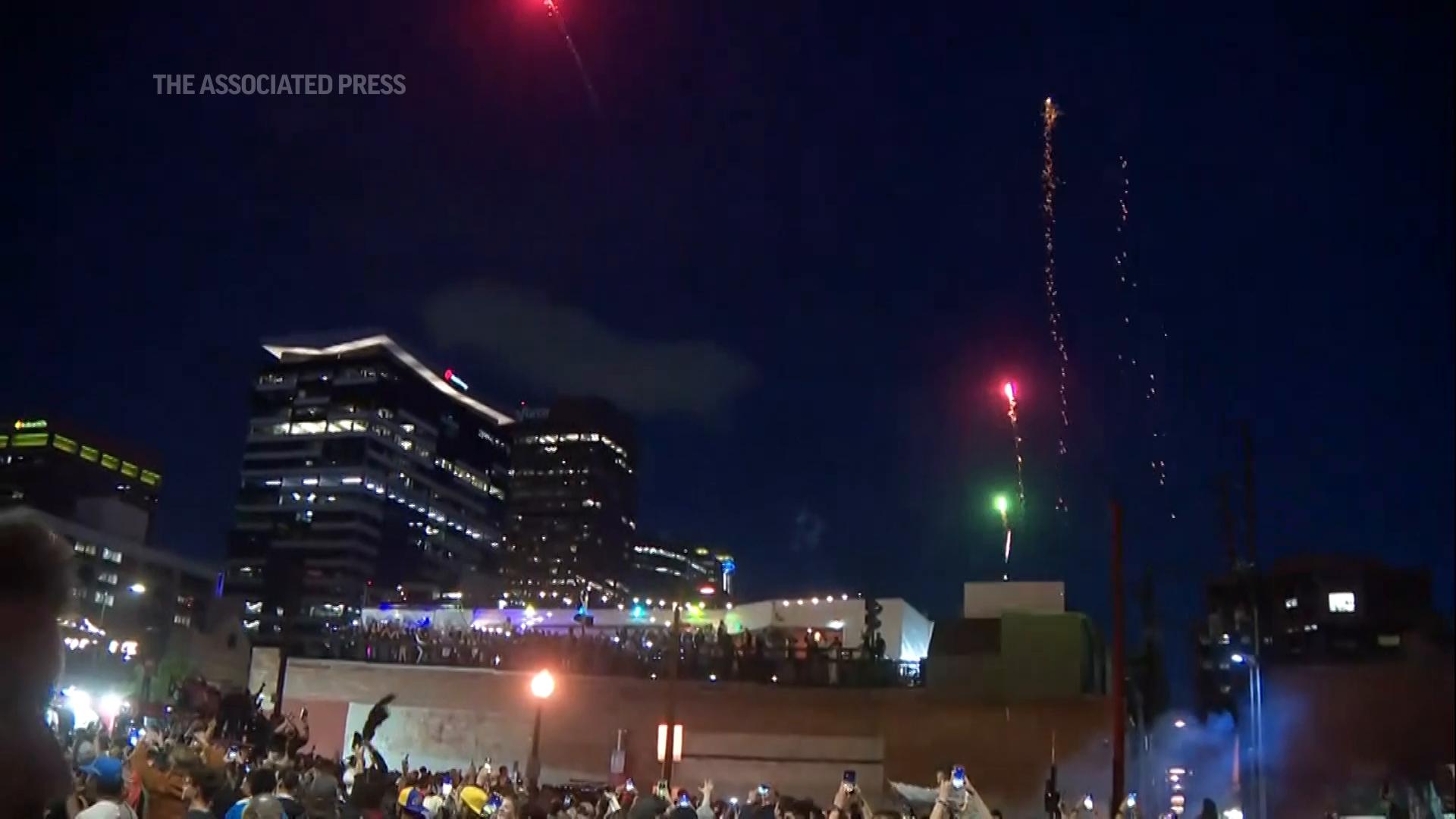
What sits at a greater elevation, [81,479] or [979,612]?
[81,479]

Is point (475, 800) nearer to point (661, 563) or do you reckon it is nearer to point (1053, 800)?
point (1053, 800)

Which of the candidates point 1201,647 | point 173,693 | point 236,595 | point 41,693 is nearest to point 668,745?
point 173,693

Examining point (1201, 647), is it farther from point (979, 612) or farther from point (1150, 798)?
point (979, 612)

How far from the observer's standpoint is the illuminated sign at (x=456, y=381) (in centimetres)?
14638

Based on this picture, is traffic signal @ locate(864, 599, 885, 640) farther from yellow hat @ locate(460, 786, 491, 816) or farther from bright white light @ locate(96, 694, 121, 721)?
yellow hat @ locate(460, 786, 491, 816)

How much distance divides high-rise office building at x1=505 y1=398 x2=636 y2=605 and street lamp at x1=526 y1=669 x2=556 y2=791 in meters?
143

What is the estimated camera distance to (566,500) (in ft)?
561

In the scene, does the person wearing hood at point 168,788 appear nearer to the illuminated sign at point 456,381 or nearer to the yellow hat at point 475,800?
the yellow hat at point 475,800

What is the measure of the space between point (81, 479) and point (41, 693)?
5673 centimetres

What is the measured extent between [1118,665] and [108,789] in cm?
1826

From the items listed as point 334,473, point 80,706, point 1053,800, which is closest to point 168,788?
point 80,706

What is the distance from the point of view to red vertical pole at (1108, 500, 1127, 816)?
2072 cm

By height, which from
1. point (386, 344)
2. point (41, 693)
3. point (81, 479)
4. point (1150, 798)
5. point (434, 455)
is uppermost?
point (386, 344)

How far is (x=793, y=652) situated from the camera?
88.3 ft
